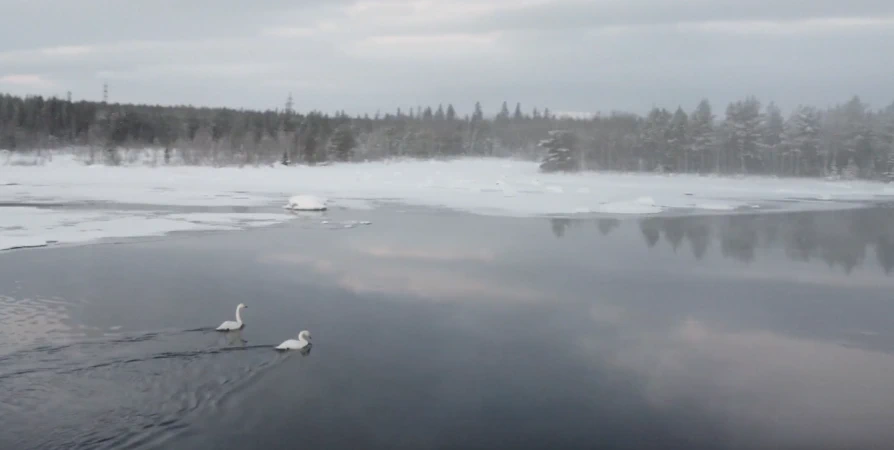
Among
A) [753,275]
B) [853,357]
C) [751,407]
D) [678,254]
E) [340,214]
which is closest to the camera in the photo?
[751,407]

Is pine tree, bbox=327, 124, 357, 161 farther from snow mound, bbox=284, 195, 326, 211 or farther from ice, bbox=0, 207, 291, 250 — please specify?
ice, bbox=0, 207, 291, 250

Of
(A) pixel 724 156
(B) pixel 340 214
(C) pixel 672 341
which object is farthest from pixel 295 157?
(C) pixel 672 341

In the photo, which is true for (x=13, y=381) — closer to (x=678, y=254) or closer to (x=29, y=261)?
(x=29, y=261)

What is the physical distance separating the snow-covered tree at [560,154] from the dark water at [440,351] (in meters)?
53.1

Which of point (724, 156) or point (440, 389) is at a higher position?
point (724, 156)

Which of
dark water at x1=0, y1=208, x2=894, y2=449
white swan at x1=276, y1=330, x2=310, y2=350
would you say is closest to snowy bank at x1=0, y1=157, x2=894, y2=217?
dark water at x1=0, y1=208, x2=894, y2=449

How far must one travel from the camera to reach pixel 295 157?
→ 80.6m

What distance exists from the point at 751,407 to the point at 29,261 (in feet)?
47.1

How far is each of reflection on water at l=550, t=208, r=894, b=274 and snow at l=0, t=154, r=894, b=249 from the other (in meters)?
3.78

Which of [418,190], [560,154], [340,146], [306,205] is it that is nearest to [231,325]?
[306,205]

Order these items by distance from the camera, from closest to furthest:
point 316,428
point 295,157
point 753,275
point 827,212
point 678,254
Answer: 1. point 316,428
2. point 753,275
3. point 678,254
4. point 827,212
5. point 295,157

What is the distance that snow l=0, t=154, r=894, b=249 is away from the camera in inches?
952

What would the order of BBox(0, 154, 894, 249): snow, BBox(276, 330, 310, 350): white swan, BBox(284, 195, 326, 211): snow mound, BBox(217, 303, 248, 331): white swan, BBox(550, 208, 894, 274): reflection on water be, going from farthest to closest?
BBox(284, 195, 326, 211): snow mound
BBox(0, 154, 894, 249): snow
BBox(550, 208, 894, 274): reflection on water
BBox(217, 303, 248, 331): white swan
BBox(276, 330, 310, 350): white swan

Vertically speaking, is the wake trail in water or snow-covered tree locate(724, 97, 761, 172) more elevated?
snow-covered tree locate(724, 97, 761, 172)
